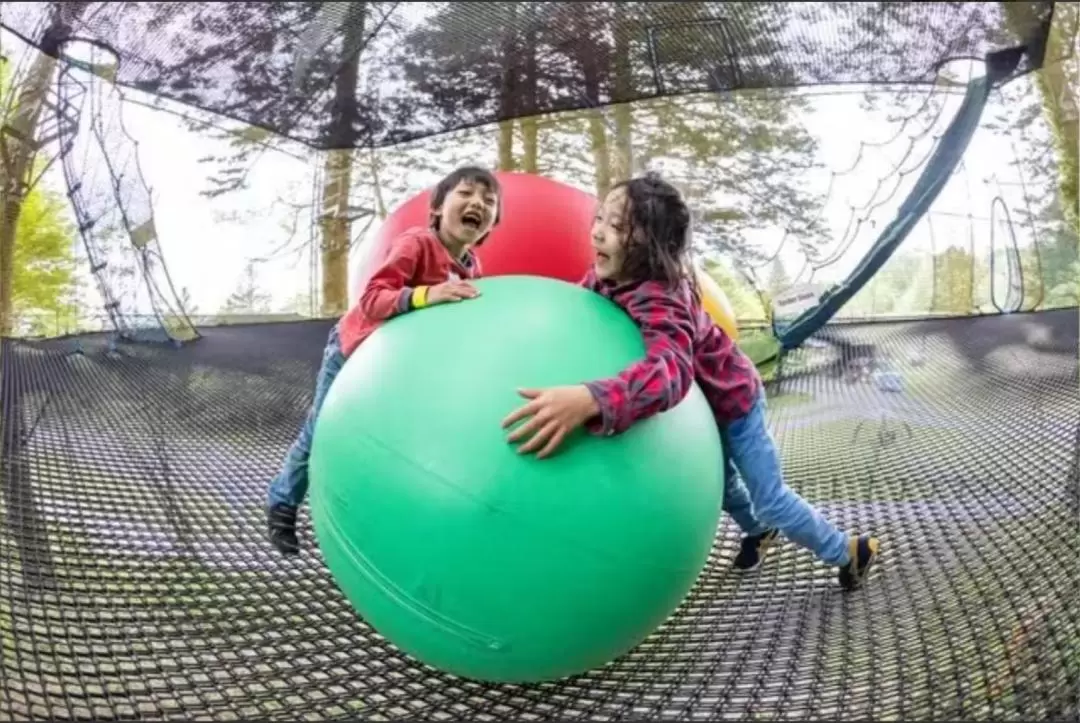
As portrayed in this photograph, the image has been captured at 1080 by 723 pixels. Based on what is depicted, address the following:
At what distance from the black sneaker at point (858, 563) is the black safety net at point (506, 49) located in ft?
10.2

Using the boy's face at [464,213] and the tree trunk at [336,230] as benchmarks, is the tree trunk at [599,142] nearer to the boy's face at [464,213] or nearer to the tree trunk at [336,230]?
the tree trunk at [336,230]

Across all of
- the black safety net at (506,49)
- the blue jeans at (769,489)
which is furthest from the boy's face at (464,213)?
the black safety net at (506,49)

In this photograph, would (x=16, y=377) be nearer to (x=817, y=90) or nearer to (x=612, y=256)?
(x=612, y=256)

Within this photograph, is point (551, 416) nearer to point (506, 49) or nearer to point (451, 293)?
point (451, 293)

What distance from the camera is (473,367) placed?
36.8 inches

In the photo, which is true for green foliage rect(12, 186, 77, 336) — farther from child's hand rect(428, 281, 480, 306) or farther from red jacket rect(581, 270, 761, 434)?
red jacket rect(581, 270, 761, 434)

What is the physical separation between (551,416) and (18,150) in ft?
9.83

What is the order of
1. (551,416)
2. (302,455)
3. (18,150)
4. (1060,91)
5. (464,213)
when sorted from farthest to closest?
1. (1060,91)
2. (18,150)
3. (302,455)
4. (464,213)
5. (551,416)

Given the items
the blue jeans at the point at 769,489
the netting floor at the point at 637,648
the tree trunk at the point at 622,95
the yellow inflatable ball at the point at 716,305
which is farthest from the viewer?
the tree trunk at the point at 622,95

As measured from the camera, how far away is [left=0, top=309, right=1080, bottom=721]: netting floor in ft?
3.41

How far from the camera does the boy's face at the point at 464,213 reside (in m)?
1.33

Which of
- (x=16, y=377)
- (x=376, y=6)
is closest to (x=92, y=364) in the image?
(x=16, y=377)

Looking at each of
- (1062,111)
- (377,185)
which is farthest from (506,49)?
(1062,111)

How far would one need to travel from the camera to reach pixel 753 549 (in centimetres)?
146
